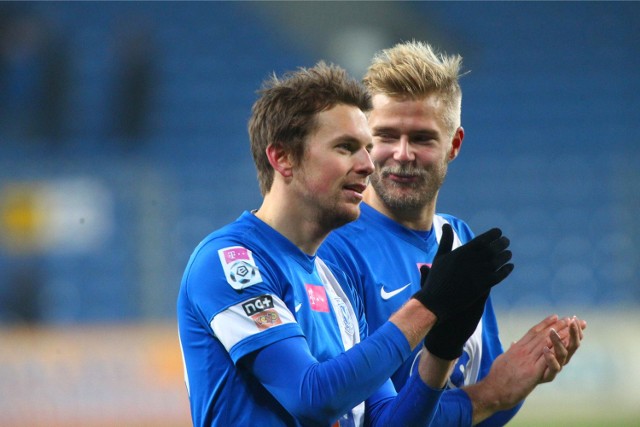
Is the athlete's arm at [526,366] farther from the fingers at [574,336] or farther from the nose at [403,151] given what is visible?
the nose at [403,151]

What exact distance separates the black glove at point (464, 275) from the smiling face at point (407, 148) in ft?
2.41

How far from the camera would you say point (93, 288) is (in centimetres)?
1267

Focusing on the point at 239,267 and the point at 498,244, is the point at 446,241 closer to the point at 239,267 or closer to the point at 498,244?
the point at 498,244

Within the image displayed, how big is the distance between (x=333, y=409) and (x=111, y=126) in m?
11.4

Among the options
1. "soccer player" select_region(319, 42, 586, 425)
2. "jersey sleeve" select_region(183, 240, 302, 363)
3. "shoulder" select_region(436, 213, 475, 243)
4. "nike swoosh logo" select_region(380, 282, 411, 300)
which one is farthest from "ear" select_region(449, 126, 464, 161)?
"jersey sleeve" select_region(183, 240, 302, 363)

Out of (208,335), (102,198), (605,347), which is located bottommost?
(208,335)

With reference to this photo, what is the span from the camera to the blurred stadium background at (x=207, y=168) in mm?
10461

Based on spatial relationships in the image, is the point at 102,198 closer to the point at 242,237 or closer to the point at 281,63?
the point at 281,63

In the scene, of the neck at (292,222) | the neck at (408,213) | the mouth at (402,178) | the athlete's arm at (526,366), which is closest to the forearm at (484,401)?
the athlete's arm at (526,366)

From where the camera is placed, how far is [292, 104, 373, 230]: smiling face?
2916mm

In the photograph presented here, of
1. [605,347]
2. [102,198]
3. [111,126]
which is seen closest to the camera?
[605,347]

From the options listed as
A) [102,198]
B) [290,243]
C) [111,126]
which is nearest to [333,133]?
[290,243]

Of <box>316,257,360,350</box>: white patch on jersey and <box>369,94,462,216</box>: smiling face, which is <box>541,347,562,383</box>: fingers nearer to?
<box>316,257,360,350</box>: white patch on jersey

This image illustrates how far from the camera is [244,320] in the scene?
2.66 metres
